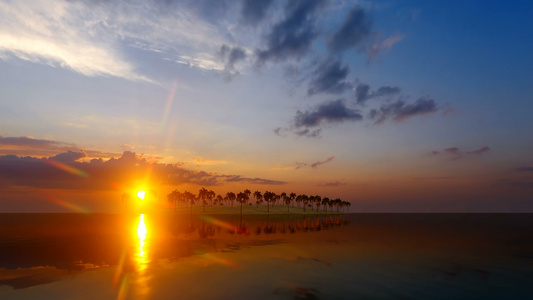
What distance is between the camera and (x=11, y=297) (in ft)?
79.6

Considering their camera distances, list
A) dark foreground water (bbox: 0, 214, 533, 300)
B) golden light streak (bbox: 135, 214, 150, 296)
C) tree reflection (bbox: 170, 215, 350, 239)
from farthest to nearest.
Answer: tree reflection (bbox: 170, 215, 350, 239) < golden light streak (bbox: 135, 214, 150, 296) < dark foreground water (bbox: 0, 214, 533, 300)

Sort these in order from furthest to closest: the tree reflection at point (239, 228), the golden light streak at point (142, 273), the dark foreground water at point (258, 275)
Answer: the tree reflection at point (239, 228), the golden light streak at point (142, 273), the dark foreground water at point (258, 275)

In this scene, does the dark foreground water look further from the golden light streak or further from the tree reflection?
the tree reflection

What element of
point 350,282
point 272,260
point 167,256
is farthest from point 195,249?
point 350,282

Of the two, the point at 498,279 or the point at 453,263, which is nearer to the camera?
the point at 498,279

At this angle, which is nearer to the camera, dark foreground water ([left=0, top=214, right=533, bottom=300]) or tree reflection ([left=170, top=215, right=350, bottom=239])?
dark foreground water ([left=0, top=214, right=533, bottom=300])

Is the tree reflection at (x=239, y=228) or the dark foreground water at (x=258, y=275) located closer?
the dark foreground water at (x=258, y=275)

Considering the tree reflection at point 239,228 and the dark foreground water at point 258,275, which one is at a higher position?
the dark foreground water at point 258,275

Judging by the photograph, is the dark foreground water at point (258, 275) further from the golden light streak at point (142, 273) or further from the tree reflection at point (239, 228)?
the tree reflection at point (239, 228)

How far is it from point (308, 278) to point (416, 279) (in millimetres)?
11849

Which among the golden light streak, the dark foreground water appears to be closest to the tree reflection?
the golden light streak

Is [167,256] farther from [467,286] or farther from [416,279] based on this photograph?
[467,286]

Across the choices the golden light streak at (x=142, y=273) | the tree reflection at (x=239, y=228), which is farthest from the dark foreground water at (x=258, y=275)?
the tree reflection at (x=239, y=228)

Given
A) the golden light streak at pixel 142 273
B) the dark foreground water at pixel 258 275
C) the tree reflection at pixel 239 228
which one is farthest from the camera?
the tree reflection at pixel 239 228
